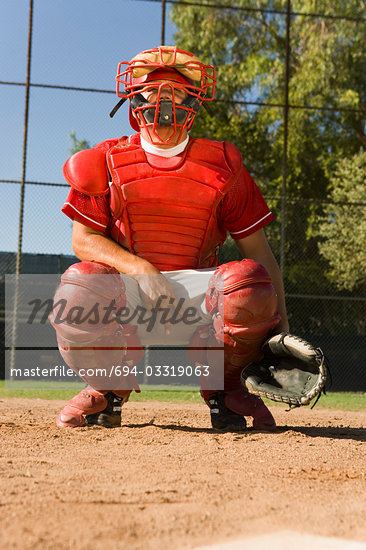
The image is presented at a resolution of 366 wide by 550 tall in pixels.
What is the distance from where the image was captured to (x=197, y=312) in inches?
107

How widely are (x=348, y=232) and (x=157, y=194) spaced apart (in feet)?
45.3

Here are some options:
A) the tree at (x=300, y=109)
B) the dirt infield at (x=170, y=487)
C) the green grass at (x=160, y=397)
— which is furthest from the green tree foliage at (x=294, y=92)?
the dirt infield at (x=170, y=487)

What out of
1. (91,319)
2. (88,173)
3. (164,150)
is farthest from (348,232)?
(91,319)

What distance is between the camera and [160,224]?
281 cm

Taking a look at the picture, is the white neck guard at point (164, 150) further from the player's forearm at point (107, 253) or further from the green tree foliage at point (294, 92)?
the green tree foliage at point (294, 92)

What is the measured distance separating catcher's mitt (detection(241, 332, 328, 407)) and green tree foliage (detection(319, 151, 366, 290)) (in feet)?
44.5

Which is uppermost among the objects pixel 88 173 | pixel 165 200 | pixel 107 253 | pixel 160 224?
pixel 88 173

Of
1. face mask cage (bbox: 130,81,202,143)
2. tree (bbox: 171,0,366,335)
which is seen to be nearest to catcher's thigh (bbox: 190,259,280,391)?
face mask cage (bbox: 130,81,202,143)

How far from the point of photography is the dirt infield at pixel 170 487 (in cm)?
119

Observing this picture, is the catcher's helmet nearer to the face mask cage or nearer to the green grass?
the face mask cage

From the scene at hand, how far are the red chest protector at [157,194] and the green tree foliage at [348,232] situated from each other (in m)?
13.3

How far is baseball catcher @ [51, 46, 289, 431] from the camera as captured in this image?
103 inches

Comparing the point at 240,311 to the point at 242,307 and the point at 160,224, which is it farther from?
the point at 160,224

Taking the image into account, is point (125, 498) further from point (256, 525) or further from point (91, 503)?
point (256, 525)
